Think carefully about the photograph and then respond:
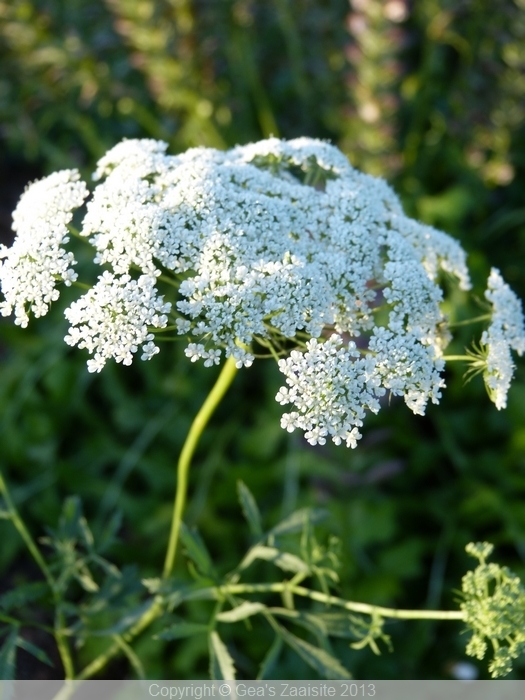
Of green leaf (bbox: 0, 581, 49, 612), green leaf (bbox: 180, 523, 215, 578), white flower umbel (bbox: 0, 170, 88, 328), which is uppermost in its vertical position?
white flower umbel (bbox: 0, 170, 88, 328)

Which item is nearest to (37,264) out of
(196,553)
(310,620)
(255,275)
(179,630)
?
(255,275)

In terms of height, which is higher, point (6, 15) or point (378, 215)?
point (6, 15)

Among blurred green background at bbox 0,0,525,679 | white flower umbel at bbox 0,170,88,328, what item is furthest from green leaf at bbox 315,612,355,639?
white flower umbel at bbox 0,170,88,328

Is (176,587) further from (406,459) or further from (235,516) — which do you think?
(406,459)

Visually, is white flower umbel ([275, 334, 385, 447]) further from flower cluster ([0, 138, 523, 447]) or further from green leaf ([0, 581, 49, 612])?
green leaf ([0, 581, 49, 612])

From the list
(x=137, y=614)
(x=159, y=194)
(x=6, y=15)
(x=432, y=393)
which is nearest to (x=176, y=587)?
(x=137, y=614)

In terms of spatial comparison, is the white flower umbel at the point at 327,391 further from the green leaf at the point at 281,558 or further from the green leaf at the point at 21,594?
the green leaf at the point at 21,594

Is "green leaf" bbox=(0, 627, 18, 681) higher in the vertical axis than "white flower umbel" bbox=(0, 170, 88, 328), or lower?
lower
